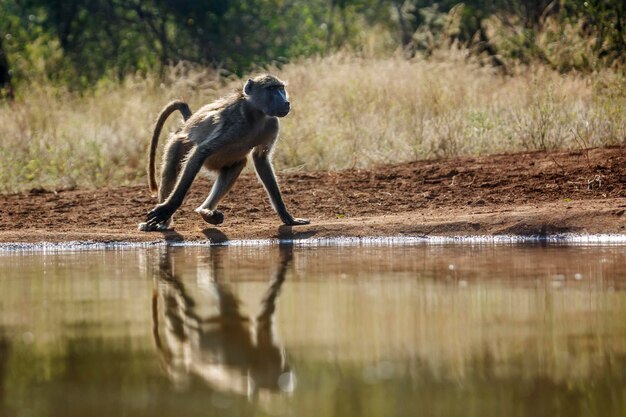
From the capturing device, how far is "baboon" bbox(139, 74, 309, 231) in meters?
9.54

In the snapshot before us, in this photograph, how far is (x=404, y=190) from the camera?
11422 millimetres

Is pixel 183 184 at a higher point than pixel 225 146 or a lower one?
lower

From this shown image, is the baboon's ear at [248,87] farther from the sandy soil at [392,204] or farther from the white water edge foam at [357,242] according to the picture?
the white water edge foam at [357,242]

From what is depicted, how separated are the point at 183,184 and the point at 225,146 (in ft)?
1.51

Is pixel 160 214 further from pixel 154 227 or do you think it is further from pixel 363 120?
pixel 363 120

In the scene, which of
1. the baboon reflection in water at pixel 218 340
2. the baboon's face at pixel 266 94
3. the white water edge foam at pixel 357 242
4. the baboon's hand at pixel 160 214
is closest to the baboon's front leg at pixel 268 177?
the baboon's face at pixel 266 94

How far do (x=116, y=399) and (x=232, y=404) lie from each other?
15.3 inches

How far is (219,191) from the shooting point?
388 inches

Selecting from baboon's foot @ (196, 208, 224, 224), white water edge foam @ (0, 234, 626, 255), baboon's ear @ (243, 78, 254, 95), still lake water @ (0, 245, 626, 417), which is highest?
baboon's ear @ (243, 78, 254, 95)

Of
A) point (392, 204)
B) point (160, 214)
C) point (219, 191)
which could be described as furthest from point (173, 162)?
point (392, 204)

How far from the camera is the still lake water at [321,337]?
3.74m

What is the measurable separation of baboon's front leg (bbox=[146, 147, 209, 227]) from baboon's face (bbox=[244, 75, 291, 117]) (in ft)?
1.90

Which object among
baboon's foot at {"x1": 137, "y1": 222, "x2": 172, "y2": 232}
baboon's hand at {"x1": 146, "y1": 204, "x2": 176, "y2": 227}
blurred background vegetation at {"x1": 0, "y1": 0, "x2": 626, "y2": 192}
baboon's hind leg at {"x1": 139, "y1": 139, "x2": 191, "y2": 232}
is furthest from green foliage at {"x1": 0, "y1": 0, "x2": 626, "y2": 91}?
baboon's hand at {"x1": 146, "y1": 204, "x2": 176, "y2": 227}

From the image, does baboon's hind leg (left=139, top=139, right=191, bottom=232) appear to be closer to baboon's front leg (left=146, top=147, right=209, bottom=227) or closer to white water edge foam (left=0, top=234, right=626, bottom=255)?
baboon's front leg (left=146, top=147, right=209, bottom=227)
